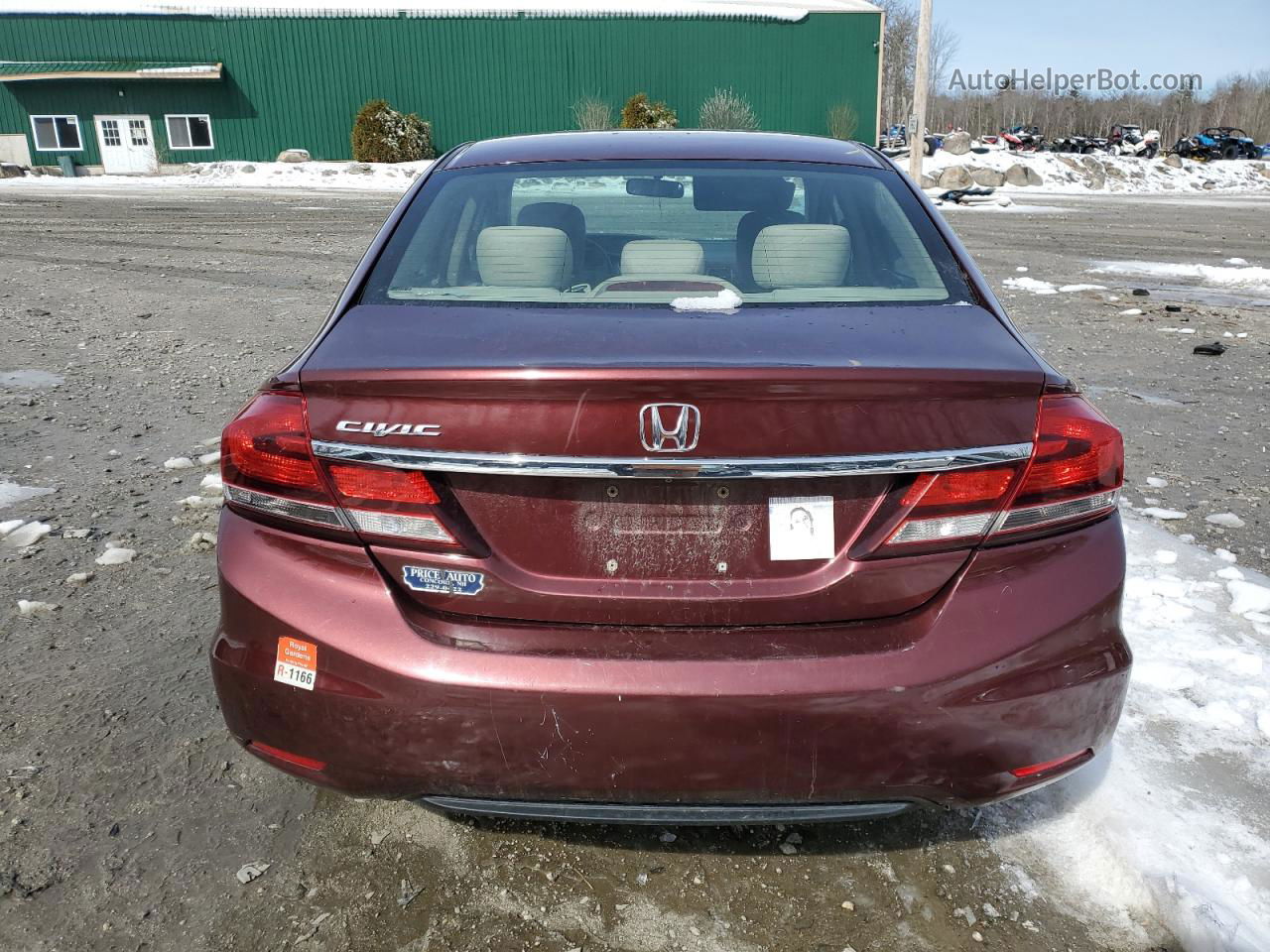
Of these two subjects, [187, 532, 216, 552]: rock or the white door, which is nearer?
[187, 532, 216, 552]: rock

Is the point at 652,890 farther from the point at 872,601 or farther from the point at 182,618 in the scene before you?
the point at 182,618

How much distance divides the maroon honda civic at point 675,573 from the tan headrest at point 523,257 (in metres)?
0.52

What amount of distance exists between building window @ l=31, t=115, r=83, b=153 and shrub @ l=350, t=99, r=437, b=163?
1108 centimetres

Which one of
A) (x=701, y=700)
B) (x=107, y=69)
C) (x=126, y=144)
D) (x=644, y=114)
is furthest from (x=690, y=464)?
(x=107, y=69)

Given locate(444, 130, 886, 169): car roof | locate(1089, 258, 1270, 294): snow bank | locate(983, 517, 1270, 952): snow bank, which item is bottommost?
locate(1089, 258, 1270, 294): snow bank

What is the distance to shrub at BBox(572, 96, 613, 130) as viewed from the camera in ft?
107

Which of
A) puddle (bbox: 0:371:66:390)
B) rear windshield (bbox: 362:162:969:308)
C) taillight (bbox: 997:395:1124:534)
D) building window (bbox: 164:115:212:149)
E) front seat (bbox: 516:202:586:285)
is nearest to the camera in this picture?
taillight (bbox: 997:395:1124:534)

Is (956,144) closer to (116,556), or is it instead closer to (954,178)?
(954,178)

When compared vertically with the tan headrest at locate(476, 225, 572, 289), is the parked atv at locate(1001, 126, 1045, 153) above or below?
below

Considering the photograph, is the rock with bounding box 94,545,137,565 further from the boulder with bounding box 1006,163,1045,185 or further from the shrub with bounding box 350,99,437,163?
the boulder with bounding box 1006,163,1045,185

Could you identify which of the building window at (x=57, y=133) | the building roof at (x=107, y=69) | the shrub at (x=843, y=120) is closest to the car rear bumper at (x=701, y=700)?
the shrub at (x=843, y=120)

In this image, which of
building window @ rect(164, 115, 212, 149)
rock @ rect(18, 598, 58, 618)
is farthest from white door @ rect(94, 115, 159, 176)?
rock @ rect(18, 598, 58, 618)

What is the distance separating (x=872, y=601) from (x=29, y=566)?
3.30 metres

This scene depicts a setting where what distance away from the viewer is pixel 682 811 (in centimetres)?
187
